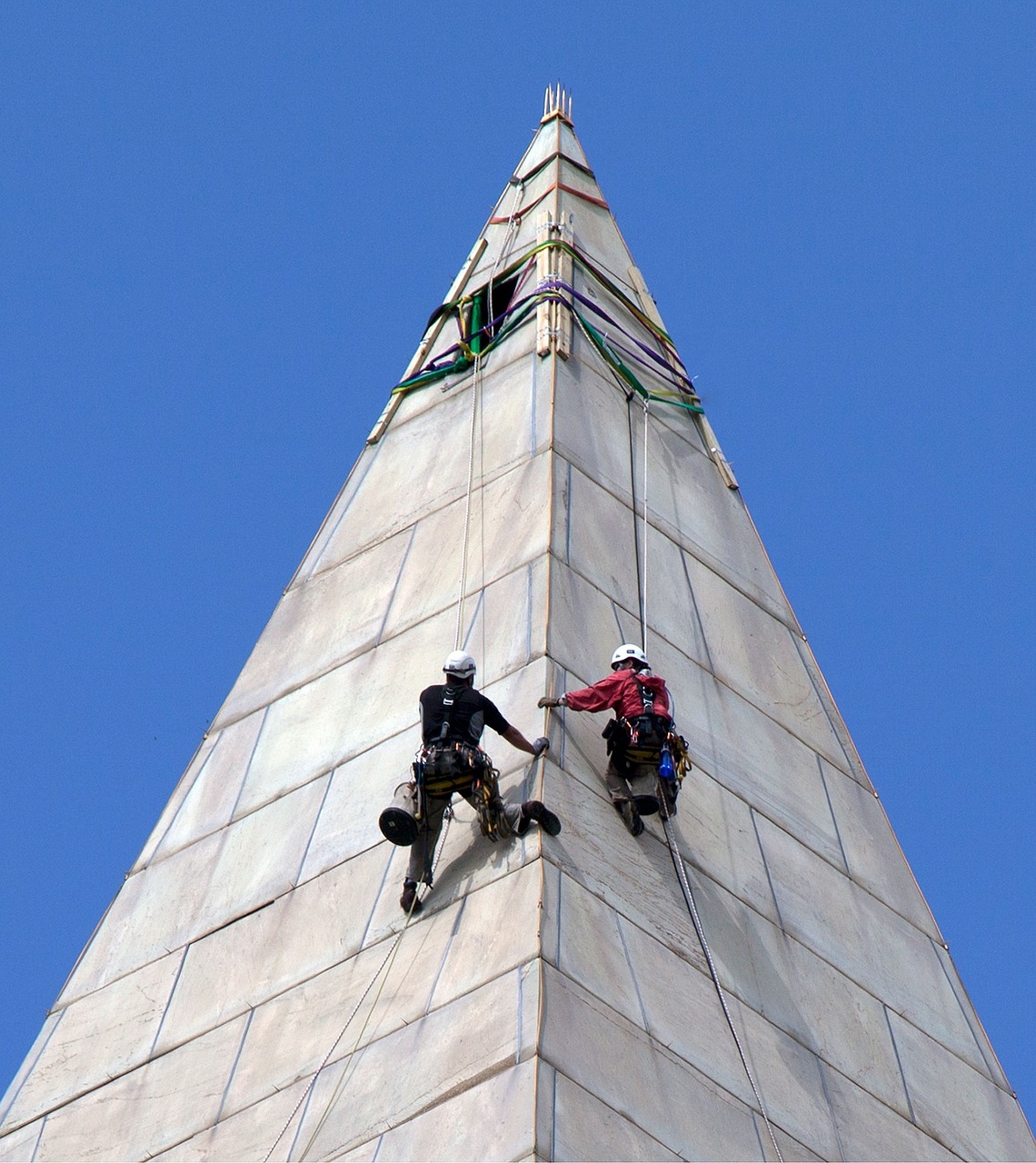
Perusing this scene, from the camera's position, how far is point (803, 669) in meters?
30.0

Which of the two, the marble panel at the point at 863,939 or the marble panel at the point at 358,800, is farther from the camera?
the marble panel at the point at 863,939

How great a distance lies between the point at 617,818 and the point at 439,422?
10.4 meters

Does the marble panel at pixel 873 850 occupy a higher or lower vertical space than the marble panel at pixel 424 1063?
higher

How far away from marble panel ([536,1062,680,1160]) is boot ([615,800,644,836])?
4.17m

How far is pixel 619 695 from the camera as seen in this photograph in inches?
947

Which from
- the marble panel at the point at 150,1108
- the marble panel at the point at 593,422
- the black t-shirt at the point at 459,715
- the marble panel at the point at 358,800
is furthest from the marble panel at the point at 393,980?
the marble panel at the point at 593,422

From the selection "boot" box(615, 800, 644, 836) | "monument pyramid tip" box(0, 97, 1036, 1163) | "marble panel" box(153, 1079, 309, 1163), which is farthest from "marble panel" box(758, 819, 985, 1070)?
"marble panel" box(153, 1079, 309, 1163)

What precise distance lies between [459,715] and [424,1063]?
338cm

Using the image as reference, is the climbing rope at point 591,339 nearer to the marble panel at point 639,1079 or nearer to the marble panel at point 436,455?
the marble panel at point 436,455

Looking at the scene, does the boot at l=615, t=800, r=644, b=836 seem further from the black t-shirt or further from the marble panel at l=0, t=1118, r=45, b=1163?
the marble panel at l=0, t=1118, r=45, b=1163

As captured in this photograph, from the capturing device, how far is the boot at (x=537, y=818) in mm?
22672

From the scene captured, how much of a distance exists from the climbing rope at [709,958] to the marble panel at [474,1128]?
2.75 metres

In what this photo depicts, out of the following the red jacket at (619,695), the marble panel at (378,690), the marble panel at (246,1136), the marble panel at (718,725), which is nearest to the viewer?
the marble panel at (246,1136)

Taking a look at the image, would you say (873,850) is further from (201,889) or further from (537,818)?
(201,889)
